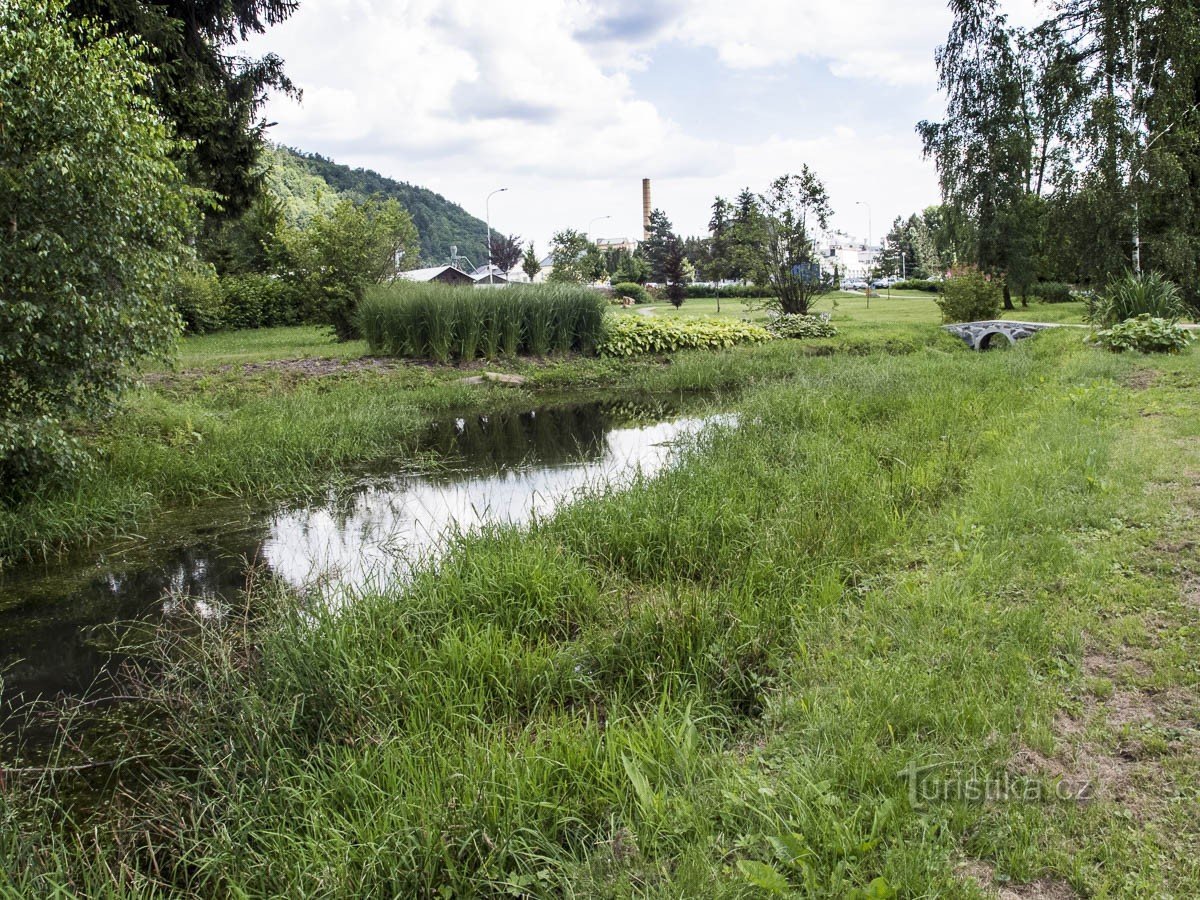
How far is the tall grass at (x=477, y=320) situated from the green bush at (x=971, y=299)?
10.7 meters

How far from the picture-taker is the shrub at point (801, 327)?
21094 millimetres

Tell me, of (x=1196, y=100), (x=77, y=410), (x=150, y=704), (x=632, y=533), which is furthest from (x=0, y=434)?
(x=1196, y=100)

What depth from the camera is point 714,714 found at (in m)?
3.32

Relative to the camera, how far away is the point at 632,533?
5359mm

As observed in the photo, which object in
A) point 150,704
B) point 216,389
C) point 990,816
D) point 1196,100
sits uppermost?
point 1196,100

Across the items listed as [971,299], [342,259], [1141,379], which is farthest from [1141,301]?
[342,259]

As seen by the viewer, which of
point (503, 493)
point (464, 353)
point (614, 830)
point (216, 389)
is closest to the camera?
Answer: point (614, 830)

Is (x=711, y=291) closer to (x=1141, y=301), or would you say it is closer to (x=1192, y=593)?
(x=1141, y=301)

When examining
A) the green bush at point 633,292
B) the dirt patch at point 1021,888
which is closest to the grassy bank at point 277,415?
the dirt patch at point 1021,888

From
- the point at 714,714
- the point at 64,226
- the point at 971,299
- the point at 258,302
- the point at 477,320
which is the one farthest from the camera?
the point at 258,302

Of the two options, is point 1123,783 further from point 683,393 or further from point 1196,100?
point 1196,100

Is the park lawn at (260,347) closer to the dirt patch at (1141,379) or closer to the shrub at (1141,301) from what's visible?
the dirt patch at (1141,379)

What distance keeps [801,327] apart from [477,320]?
936 cm

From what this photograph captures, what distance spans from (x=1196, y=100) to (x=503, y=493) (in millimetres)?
20316
